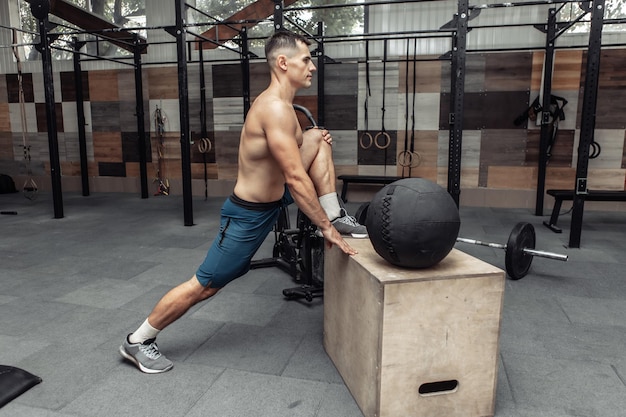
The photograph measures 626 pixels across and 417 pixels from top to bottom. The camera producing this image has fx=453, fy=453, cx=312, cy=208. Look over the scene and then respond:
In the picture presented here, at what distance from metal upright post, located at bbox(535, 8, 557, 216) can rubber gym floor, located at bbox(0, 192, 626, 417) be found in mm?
1300

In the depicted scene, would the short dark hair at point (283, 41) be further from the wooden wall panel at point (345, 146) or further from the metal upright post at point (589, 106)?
the wooden wall panel at point (345, 146)

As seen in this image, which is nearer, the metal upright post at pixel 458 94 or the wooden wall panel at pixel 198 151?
the metal upright post at pixel 458 94

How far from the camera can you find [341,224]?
208cm

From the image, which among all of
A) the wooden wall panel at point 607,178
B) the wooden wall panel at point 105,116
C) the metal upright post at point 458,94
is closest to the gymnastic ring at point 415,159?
the metal upright post at point 458,94

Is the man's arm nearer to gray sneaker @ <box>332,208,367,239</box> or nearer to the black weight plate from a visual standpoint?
gray sneaker @ <box>332,208,367,239</box>

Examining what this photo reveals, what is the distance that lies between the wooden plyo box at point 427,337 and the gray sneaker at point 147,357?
2.67ft

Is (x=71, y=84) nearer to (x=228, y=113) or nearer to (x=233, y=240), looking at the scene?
(x=228, y=113)

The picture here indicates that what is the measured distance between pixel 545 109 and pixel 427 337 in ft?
14.7

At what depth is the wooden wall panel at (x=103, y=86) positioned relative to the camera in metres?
6.89

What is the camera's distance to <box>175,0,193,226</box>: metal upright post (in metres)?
4.31

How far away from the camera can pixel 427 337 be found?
4.67 ft

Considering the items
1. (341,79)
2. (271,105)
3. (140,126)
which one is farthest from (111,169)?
(271,105)

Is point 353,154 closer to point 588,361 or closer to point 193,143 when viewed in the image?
point 193,143

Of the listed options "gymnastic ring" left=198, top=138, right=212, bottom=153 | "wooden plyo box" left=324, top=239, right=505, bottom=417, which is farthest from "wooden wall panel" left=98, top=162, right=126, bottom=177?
"wooden plyo box" left=324, top=239, right=505, bottom=417
